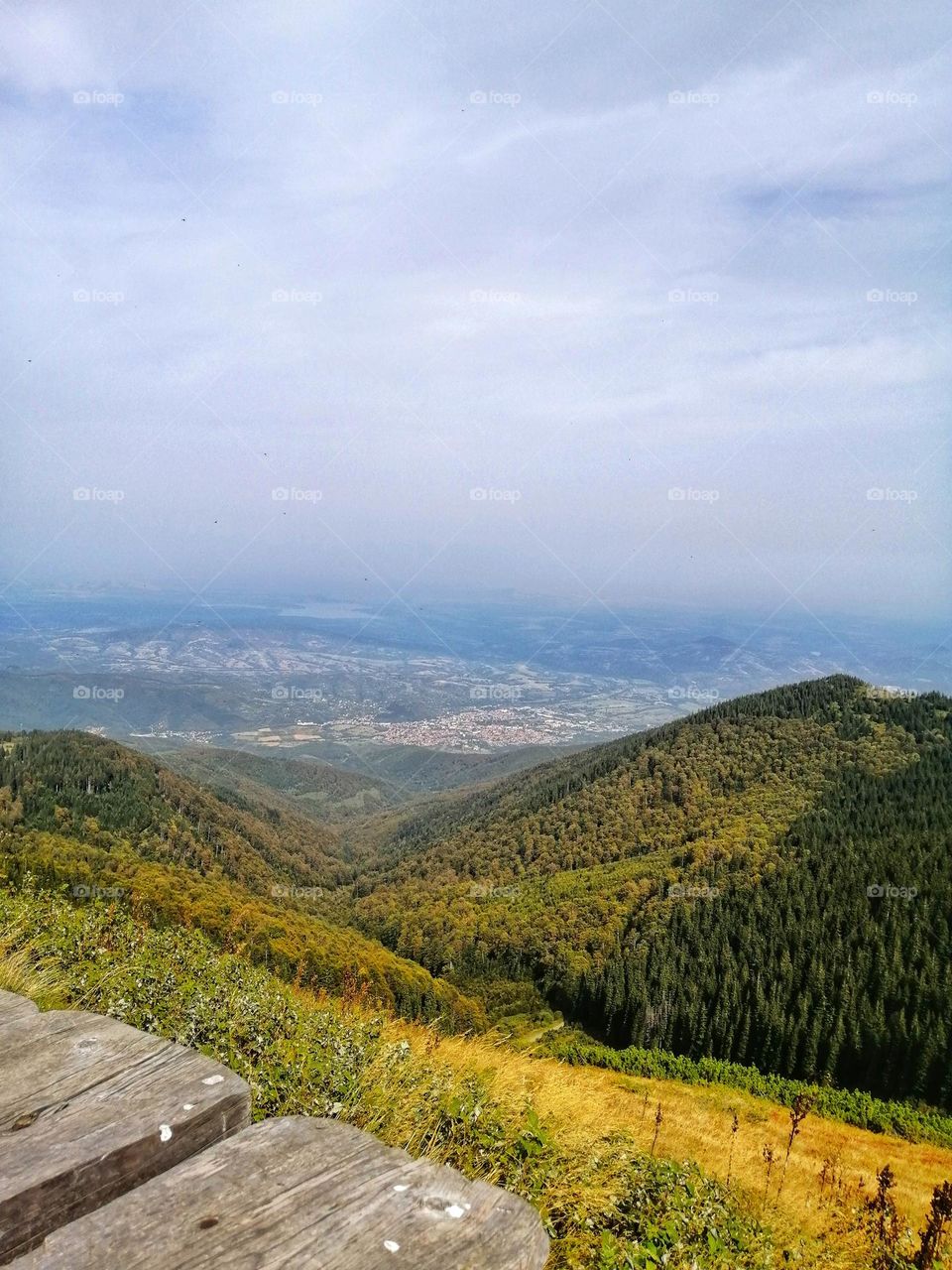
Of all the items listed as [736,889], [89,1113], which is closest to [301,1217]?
[89,1113]

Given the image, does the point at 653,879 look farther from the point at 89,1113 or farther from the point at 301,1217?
the point at 301,1217

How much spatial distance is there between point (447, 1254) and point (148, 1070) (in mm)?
956

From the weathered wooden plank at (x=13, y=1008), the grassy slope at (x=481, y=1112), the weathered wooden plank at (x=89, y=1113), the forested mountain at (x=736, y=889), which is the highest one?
the weathered wooden plank at (x=89, y=1113)

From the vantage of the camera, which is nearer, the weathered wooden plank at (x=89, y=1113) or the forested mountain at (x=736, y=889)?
the weathered wooden plank at (x=89, y=1113)

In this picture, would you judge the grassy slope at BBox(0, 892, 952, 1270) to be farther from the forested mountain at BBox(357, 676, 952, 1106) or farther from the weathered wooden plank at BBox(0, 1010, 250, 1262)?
the forested mountain at BBox(357, 676, 952, 1106)

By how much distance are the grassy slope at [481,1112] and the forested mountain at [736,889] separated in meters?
78.9

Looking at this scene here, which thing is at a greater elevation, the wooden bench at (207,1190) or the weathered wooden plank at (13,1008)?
the wooden bench at (207,1190)

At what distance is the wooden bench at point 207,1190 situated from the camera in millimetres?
1224

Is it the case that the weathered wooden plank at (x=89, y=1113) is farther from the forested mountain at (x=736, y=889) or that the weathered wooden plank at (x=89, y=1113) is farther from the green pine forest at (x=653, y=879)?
the forested mountain at (x=736, y=889)

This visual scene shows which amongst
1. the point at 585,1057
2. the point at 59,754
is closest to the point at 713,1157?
the point at 585,1057

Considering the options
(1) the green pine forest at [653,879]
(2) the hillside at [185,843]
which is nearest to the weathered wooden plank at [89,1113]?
(1) the green pine forest at [653,879]

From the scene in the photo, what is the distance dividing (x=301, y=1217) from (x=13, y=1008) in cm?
150

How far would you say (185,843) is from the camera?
113m

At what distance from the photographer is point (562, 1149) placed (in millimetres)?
3898
